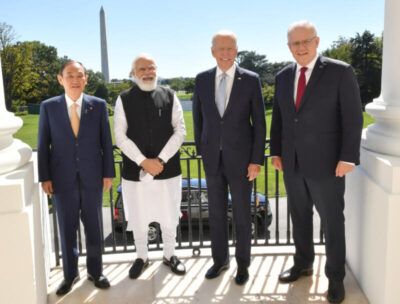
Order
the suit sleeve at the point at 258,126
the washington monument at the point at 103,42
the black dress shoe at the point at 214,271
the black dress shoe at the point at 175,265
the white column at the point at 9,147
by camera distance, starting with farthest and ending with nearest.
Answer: the washington monument at the point at 103,42 < the black dress shoe at the point at 175,265 < the black dress shoe at the point at 214,271 < the suit sleeve at the point at 258,126 < the white column at the point at 9,147

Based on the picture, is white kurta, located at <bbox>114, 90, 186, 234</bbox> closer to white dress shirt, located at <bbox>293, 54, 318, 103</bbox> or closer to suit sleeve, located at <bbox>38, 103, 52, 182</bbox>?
suit sleeve, located at <bbox>38, 103, 52, 182</bbox>

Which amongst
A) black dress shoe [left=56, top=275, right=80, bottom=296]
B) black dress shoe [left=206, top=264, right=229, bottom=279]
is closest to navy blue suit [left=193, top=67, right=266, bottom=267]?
black dress shoe [left=206, top=264, right=229, bottom=279]

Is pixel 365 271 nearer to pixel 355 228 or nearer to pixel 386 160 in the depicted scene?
pixel 355 228

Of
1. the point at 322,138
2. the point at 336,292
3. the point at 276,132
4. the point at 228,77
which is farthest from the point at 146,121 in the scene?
the point at 336,292

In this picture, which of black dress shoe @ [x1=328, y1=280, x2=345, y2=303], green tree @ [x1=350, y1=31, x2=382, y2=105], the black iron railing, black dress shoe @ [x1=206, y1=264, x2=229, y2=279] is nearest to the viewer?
black dress shoe @ [x1=328, y1=280, x2=345, y2=303]

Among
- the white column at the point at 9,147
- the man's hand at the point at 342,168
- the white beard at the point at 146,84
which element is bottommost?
the man's hand at the point at 342,168

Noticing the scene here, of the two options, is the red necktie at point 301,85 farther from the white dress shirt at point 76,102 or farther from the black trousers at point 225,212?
the white dress shirt at point 76,102

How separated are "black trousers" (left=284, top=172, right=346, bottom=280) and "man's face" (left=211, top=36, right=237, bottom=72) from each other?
107 cm

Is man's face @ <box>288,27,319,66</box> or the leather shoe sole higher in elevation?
→ man's face @ <box>288,27,319,66</box>

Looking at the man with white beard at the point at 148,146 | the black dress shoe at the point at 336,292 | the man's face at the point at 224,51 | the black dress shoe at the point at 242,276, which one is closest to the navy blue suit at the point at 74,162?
the man with white beard at the point at 148,146

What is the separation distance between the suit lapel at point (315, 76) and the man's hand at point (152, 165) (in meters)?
1.36

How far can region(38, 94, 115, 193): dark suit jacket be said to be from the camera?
3695mm

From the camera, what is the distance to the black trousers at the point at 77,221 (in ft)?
12.4

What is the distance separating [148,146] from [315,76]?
1582 millimetres
